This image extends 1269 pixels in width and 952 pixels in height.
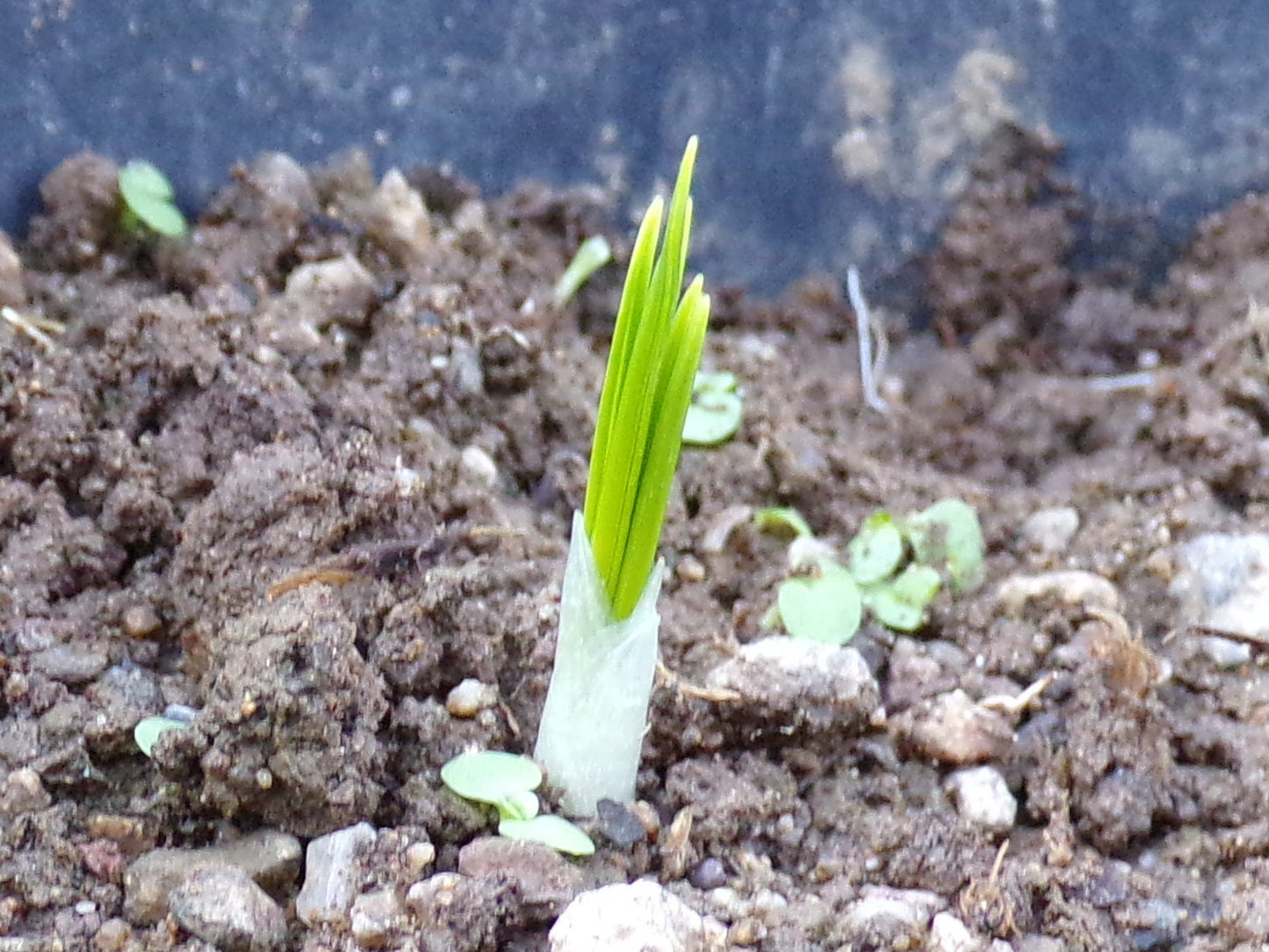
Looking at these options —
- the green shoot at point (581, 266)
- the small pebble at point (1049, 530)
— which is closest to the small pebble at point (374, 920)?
the small pebble at point (1049, 530)

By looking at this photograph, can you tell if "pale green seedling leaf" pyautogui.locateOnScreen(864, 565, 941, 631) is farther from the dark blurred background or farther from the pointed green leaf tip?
the dark blurred background

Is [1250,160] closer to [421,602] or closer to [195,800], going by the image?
[421,602]

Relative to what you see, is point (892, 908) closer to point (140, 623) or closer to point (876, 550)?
point (876, 550)

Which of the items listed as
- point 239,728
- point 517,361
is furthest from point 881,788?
point 517,361

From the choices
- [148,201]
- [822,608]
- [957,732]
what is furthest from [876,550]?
[148,201]

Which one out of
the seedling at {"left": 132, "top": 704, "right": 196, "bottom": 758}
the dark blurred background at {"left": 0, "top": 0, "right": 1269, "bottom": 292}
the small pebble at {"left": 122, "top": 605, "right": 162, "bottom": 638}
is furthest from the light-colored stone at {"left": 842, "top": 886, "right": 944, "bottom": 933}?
the dark blurred background at {"left": 0, "top": 0, "right": 1269, "bottom": 292}

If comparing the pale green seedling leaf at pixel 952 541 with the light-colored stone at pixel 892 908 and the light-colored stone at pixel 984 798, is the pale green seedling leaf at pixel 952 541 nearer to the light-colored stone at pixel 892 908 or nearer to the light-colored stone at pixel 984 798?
the light-colored stone at pixel 984 798
